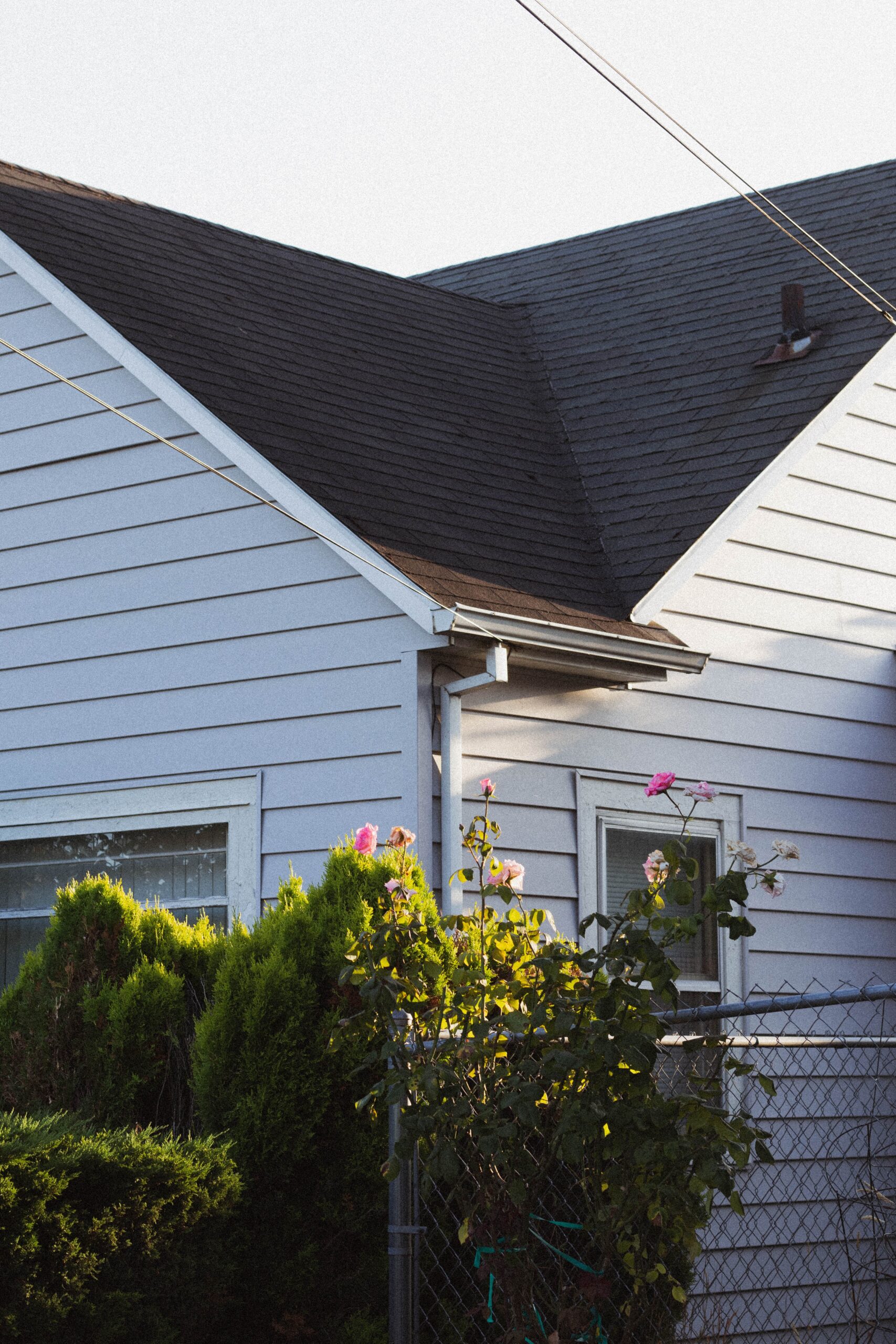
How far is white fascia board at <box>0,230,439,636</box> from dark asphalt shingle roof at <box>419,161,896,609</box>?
4.31ft

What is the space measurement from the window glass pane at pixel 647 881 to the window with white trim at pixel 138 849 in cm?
161

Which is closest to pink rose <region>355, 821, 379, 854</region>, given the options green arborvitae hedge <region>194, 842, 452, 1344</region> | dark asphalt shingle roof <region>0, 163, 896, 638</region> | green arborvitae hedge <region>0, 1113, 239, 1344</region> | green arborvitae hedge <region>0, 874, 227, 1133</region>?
green arborvitae hedge <region>194, 842, 452, 1344</region>

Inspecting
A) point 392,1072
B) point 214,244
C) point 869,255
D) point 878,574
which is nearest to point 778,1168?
point 878,574

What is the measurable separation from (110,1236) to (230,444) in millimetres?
3861

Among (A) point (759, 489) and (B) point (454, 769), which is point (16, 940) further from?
(A) point (759, 489)

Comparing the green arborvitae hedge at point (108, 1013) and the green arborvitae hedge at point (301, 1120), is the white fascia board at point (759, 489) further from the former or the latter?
the green arborvitae hedge at point (108, 1013)

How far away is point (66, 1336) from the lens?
13.1ft

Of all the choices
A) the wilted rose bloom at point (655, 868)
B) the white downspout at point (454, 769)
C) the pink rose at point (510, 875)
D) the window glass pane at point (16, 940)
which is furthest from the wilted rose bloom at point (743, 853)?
the window glass pane at point (16, 940)

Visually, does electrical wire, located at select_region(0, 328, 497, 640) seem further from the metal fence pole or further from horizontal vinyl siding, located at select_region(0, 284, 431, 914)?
the metal fence pole

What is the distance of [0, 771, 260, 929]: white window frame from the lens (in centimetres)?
688

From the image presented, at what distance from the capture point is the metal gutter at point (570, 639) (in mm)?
6246

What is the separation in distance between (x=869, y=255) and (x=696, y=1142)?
22.0 feet

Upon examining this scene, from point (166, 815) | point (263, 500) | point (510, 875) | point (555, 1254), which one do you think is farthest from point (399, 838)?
point (166, 815)

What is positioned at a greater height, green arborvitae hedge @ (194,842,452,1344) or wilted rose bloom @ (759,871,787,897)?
wilted rose bloom @ (759,871,787,897)
